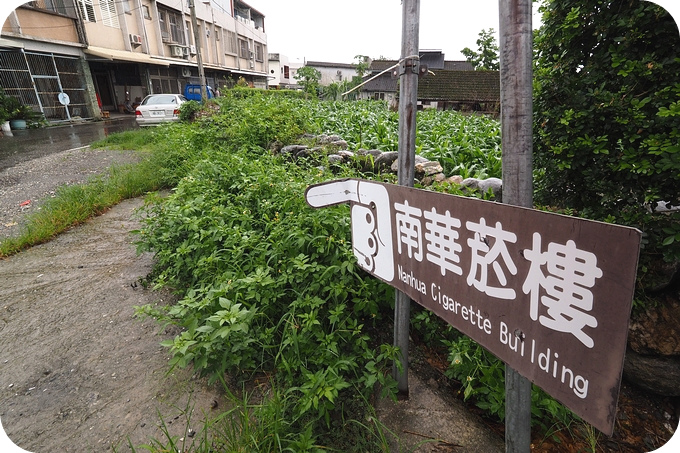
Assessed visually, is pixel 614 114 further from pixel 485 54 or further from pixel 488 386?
pixel 485 54

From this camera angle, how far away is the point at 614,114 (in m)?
1.79

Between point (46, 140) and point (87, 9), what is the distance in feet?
27.6

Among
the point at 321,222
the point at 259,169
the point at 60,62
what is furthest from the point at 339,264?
the point at 60,62

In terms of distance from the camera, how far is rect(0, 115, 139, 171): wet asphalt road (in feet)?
28.6

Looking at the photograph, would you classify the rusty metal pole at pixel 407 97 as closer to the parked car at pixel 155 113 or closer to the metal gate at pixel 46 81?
the parked car at pixel 155 113

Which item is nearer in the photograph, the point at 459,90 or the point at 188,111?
the point at 188,111

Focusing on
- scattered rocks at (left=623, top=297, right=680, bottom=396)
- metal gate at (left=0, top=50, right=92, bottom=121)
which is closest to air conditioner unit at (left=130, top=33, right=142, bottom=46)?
metal gate at (left=0, top=50, right=92, bottom=121)

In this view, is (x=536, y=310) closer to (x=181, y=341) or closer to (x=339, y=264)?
(x=339, y=264)

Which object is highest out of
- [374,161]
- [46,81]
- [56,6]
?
[56,6]

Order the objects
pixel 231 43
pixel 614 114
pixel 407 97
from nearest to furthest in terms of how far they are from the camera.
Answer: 1. pixel 407 97
2. pixel 614 114
3. pixel 231 43

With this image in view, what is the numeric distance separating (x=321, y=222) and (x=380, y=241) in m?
0.94

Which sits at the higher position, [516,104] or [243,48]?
[243,48]

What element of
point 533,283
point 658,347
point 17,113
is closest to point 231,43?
point 17,113

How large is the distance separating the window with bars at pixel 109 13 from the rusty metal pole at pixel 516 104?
21067 millimetres
